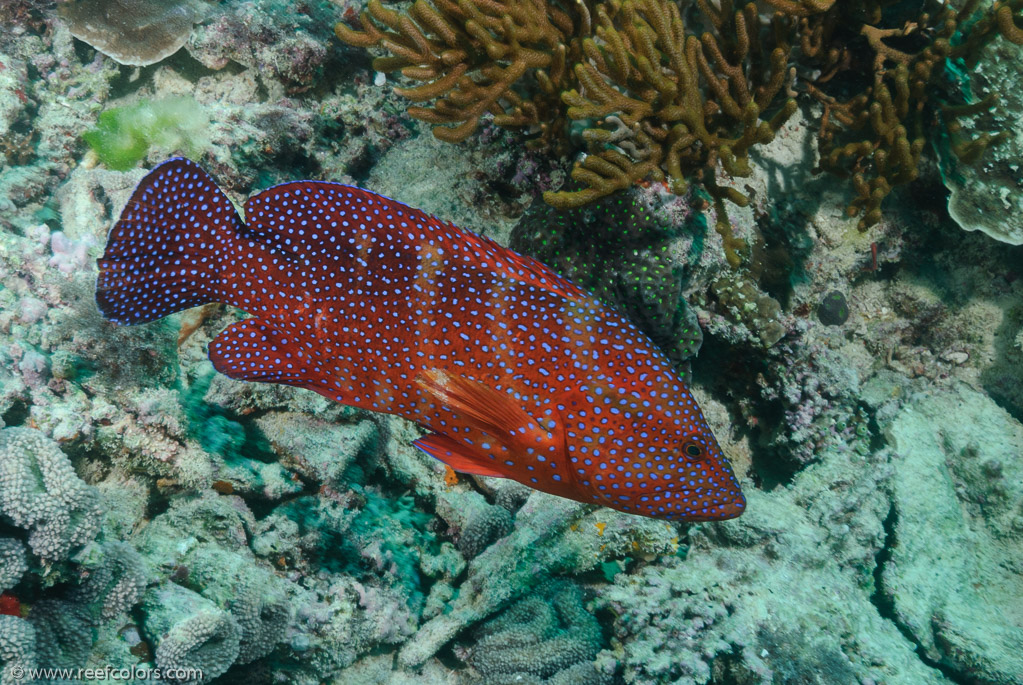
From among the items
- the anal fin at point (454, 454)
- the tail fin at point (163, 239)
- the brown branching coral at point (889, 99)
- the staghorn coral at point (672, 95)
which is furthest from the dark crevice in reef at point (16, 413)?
the brown branching coral at point (889, 99)

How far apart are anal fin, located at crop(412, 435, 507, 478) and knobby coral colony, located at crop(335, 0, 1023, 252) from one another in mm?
1979

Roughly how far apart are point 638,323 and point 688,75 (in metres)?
1.85

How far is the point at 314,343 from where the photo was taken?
2.89m

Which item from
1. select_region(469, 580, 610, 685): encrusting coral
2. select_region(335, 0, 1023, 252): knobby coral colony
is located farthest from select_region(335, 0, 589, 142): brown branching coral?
select_region(469, 580, 610, 685): encrusting coral

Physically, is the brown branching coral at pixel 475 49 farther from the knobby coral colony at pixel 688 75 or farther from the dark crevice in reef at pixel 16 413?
the dark crevice in reef at pixel 16 413

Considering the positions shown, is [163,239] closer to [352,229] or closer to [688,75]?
[352,229]

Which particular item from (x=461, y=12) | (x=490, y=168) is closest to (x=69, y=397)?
(x=490, y=168)

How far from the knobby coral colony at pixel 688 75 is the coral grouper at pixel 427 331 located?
1.43 m

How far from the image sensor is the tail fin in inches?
113

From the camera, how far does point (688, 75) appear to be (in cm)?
419

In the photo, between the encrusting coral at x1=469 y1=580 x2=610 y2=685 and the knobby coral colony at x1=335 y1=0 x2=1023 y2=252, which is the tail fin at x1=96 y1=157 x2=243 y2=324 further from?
the encrusting coral at x1=469 y1=580 x2=610 y2=685

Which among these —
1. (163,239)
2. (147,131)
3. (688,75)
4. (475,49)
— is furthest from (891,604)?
(147,131)

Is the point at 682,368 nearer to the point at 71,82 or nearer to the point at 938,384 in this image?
the point at 938,384

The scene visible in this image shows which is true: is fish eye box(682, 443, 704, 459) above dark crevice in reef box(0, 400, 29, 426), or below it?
above
